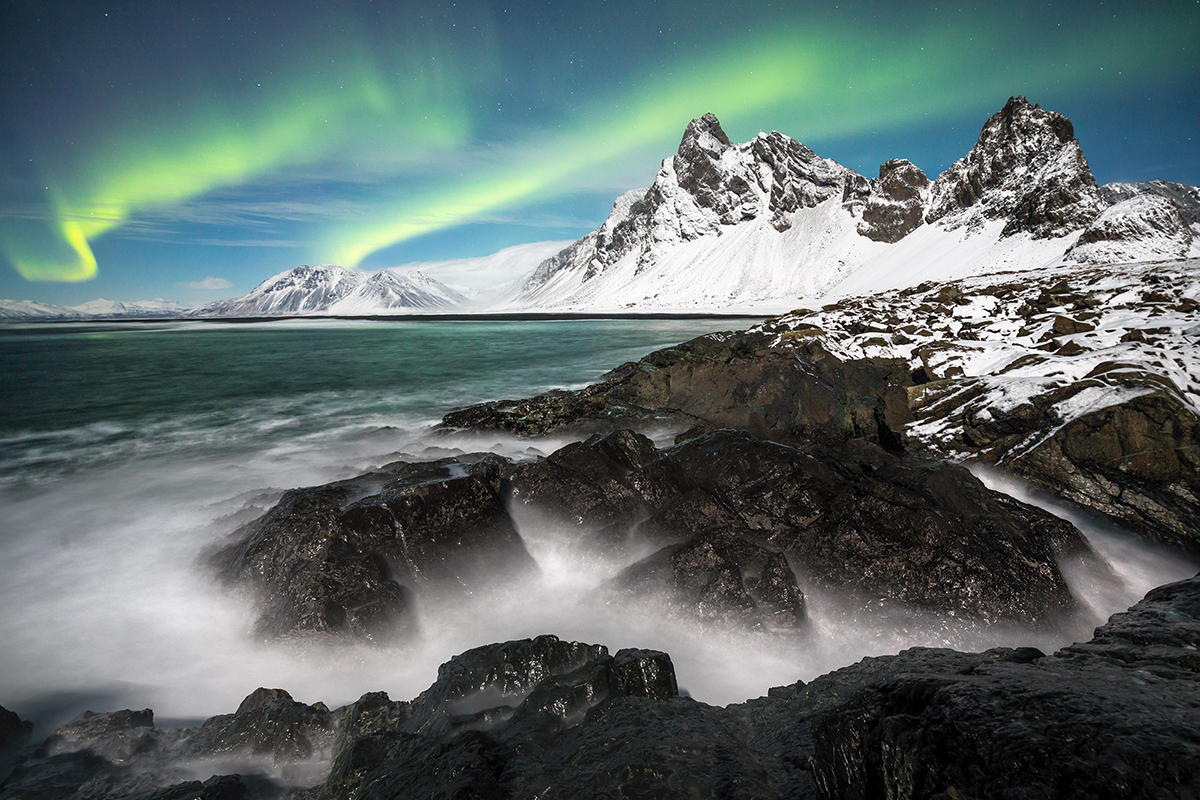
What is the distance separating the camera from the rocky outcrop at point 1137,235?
48969 millimetres

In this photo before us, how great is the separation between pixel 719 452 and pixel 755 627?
2.84 meters

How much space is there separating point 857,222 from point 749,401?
5305 inches

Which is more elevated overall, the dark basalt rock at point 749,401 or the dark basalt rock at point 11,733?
the dark basalt rock at point 749,401

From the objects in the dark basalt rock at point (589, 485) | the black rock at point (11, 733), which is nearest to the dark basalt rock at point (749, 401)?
the dark basalt rock at point (589, 485)

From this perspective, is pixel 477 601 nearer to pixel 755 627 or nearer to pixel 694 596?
pixel 694 596

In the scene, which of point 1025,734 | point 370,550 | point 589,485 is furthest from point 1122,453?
point 370,550

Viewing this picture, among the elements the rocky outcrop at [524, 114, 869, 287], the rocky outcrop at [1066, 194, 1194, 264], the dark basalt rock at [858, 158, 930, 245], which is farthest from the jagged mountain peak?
the rocky outcrop at [524, 114, 869, 287]

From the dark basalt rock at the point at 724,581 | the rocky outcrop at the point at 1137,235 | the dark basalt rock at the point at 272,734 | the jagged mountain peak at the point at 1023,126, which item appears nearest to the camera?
the dark basalt rock at the point at 272,734

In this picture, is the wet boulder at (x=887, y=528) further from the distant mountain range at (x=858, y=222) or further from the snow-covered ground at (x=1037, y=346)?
the distant mountain range at (x=858, y=222)

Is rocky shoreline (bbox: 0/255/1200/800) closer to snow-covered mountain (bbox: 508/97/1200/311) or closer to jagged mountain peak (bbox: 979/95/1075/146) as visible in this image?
snow-covered mountain (bbox: 508/97/1200/311)

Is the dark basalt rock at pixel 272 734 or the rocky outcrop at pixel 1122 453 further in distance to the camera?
the rocky outcrop at pixel 1122 453

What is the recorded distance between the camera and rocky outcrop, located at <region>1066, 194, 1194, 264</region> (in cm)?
4897

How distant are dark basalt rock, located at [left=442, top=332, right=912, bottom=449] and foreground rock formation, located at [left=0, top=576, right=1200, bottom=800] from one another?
723 centimetres

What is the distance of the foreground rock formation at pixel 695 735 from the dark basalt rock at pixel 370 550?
4.78 ft
